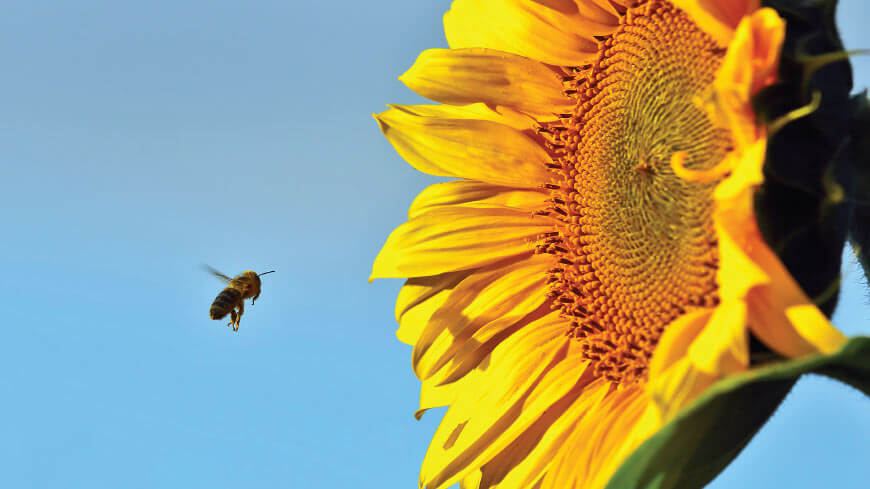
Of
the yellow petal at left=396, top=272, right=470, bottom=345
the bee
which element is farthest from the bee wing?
the yellow petal at left=396, top=272, right=470, bottom=345

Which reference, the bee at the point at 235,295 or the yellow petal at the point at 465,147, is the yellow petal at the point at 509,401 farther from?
the bee at the point at 235,295

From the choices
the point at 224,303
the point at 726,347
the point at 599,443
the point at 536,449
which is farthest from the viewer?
the point at 224,303

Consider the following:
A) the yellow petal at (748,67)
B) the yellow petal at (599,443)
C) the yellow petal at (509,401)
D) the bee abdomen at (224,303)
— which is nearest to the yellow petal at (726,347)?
the yellow petal at (748,67)

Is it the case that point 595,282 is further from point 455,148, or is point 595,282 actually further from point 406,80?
point 406,80

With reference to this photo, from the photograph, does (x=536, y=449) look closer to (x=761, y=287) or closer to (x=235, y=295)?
(x=761, y=287)

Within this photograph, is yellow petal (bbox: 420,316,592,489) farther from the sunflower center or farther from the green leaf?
the green leaf

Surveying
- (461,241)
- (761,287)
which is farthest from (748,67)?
(461,241)

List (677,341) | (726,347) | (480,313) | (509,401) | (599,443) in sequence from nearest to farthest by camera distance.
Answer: (726,347)
(677,341)
(599,443)
(509,401)
(480,313)

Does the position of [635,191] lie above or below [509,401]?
above

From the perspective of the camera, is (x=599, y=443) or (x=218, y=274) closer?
(x=599, y=443)
